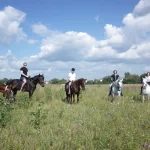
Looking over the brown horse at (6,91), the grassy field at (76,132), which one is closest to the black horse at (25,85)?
the brown horse at (6,91)

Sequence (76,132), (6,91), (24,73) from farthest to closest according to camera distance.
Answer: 1. (24,73)
2. (6,91)
3. (76,132)

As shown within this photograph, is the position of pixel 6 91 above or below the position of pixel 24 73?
below

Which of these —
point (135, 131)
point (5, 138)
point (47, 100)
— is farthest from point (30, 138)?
point (47, 100)

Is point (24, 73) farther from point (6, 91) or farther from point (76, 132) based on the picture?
point (76, 132)

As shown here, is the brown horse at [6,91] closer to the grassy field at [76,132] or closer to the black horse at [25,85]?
the grassy field at [76,132]

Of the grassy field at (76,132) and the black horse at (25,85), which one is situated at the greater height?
the black horse at (25,85)

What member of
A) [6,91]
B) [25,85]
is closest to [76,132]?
[6,91]

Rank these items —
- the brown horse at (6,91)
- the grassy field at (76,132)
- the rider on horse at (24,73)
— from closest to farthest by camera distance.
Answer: the grassy field at (76,132)
the brown horse at (6,91)
the rider on horse at (24,73)

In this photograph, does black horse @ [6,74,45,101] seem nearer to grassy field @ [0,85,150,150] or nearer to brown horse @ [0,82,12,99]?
brown horse @ [0,82,12,99]

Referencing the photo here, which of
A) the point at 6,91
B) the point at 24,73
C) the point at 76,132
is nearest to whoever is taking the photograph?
the point at 76,132

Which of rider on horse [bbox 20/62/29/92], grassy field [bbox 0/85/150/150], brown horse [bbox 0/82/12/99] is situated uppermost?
rider on horse [bbox 20/62/29/92]

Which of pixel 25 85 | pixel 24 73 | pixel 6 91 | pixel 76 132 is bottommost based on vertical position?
pixel 76 132

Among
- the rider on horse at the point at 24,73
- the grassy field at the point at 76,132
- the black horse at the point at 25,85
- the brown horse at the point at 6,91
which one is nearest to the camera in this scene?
the grassy field at the point at 76,132

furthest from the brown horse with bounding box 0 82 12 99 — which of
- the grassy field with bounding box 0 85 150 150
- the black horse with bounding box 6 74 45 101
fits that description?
the black horse with bounding box 6 74 45 101
